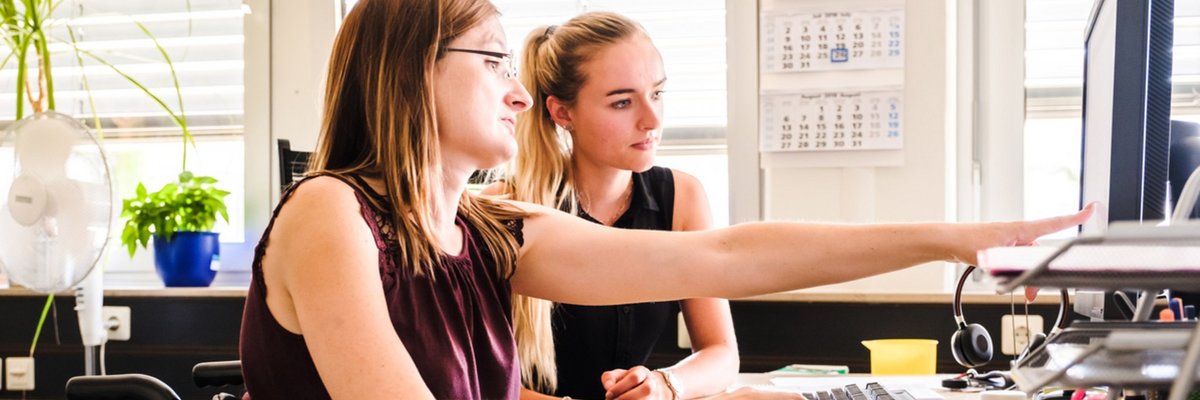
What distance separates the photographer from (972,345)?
5.01 ft

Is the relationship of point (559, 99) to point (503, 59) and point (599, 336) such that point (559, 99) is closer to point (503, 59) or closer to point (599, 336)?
point (599, 336)

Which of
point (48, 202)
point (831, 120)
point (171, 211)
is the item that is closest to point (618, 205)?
point (831, 120)

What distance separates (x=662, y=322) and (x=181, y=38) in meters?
2.06

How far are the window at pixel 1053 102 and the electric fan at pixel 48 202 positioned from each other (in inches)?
85.8

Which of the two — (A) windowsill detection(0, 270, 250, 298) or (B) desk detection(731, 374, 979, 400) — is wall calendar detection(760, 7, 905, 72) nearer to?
(B) desk detection(731, 374, 979, 400)

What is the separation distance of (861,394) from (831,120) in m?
1.47

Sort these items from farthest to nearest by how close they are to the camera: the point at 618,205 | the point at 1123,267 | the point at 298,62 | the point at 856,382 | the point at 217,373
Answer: the point at 298,62, the point at 618,205, the point at 217,373, the point at 856,382, the point at 1123,267

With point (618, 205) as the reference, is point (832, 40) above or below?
above

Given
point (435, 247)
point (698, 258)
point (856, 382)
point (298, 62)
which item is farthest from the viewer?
point (298, 62)

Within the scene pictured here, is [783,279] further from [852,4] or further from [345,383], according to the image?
[852,4]

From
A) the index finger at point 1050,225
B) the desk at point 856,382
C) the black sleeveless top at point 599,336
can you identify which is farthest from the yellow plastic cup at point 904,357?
the index finger at point 1050,225

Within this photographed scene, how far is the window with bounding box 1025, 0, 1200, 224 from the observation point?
9.24 ft

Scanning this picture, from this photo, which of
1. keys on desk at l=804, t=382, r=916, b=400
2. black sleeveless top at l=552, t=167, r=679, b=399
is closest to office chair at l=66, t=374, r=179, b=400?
black sleeveless top at l=552, t=167, r=679, b=399

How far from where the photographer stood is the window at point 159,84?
11.0ft
